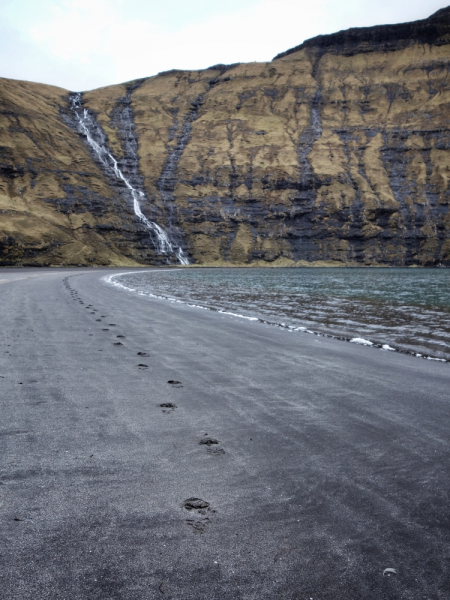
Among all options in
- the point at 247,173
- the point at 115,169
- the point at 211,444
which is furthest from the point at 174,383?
the point at 115,169

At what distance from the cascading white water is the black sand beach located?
244 ft

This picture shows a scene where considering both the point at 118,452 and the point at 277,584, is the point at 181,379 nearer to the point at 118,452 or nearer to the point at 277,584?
the point at 118,452

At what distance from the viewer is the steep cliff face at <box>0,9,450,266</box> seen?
7494cm

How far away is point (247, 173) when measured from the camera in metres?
88.5

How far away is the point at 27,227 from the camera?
6412 centimetres

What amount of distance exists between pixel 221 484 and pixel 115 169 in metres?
93.0

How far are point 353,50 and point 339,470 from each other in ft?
443

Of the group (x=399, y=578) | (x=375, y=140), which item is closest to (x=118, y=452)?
(x=399, y=578)

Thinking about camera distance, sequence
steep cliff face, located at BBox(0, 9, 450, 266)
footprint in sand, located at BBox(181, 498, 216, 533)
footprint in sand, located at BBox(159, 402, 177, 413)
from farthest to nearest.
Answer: steep cliff face, located at BBox(0, 9, 450, 266)
footprint in sand, located at BBox(159, 402, 177, 413)
footprint in sand, located at BBox(181, 498, 216, 533)

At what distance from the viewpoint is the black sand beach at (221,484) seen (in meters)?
1.91

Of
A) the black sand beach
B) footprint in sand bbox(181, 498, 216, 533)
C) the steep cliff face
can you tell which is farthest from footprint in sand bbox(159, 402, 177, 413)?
the steep cliff face

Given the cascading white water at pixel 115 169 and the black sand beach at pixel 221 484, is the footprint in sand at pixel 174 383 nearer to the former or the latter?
the black sand beach at pixel 221 484

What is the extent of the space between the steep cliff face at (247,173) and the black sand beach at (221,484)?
63.4m

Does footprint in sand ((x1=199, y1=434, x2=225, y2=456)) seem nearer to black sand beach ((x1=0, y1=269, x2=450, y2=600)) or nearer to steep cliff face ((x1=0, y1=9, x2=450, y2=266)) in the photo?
black sand beach ((x1=0, y1=269, x2=450, y2=600))
